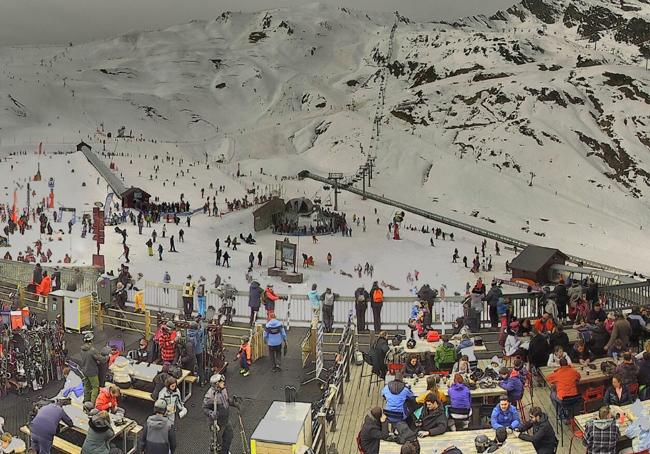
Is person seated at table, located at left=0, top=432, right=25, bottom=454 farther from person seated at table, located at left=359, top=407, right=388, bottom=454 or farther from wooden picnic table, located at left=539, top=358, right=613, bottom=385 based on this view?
wooden picnic table, located at left=539, top=358, right=613, bottom=385

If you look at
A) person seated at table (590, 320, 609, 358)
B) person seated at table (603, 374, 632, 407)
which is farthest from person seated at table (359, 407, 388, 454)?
person seated at table (590, 320, 609, 358)

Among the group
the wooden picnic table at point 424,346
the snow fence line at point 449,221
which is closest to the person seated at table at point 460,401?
the wooden picnic table at point 424,346

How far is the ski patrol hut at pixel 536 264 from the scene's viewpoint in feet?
104

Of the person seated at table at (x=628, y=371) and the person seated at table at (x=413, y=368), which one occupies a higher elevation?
the person seated at table at (x=628, y=371)

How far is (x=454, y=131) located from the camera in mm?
92500

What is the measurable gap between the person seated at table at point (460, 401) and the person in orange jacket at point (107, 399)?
5317 millimetres

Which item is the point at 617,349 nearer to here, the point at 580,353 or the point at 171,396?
the point at 580,353

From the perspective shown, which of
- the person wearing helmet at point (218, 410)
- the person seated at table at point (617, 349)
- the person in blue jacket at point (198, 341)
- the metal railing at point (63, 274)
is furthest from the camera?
the metal railing at point (63, 274)

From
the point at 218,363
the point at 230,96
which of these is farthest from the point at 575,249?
the point at 230,96

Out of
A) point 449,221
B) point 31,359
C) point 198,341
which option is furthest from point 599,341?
point 449,221

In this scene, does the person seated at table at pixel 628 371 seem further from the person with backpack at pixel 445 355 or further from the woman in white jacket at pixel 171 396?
the woman in white jacket at pixel 171 396

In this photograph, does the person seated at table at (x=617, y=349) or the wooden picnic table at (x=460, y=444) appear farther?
the person seated at table at (x=617, y=349)

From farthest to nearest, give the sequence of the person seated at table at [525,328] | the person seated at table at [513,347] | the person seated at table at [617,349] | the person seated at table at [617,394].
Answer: the person seated at table at [525,328], the person seated at table at [513,347], the person seated at table at [617,349], the person seated at table at [617,394]

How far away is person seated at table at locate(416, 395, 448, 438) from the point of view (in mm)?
8445
